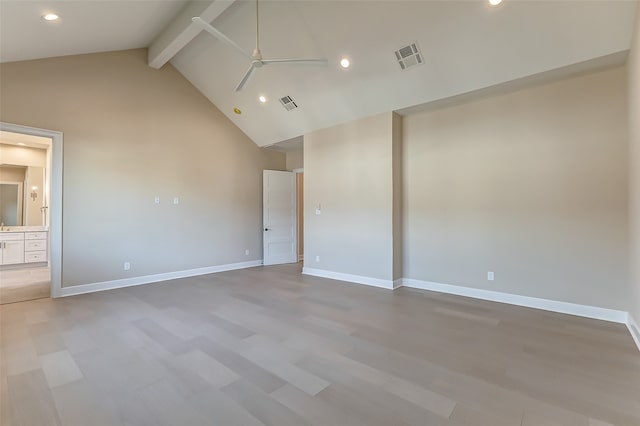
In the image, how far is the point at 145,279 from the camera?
5.25 m

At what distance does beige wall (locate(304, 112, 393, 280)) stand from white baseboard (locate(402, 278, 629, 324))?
2.20 feet

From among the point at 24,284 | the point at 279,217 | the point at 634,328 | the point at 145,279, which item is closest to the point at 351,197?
the point at 279,217

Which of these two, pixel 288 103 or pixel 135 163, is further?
pixel 288 103

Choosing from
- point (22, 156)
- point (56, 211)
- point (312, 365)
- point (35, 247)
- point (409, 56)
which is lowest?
point (312, 365)

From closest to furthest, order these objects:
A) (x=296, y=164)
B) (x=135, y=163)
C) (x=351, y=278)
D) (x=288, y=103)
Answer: (x=135, y=163) → (x=351, y=278) → (x=288, y=103) → (x=296, y=164)

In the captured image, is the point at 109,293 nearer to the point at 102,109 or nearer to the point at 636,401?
→ the point at 102,109

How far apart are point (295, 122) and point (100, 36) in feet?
10.3

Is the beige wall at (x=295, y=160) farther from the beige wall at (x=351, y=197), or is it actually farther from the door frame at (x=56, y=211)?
the door frame at (x=56, y=211)

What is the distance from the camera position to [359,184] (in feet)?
17.1

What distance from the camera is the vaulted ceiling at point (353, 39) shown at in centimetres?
304

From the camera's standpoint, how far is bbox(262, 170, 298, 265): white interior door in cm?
710

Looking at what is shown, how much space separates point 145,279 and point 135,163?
80.0 inches

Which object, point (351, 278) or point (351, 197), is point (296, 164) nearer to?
point (351, 197)

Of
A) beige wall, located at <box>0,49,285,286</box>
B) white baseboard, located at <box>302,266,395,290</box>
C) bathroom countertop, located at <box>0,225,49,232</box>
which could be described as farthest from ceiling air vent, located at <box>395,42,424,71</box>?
bathroom countertop, located at <box>0,225,49,232</box>
